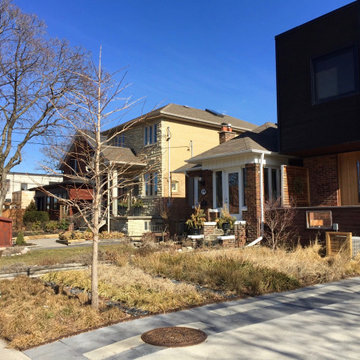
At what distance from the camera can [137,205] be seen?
23250 millimetres

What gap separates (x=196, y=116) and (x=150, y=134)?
324cm

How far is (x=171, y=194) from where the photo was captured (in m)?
22.6

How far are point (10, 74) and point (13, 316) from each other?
19.2 meters

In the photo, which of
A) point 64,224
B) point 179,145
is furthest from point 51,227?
point 179,145

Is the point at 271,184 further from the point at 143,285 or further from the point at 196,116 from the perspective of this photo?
the point at 196,116

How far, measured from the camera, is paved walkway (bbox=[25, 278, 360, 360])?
13.6 ft

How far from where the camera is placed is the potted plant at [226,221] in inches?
572

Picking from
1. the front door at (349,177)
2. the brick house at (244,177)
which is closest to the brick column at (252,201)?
the brick house at (244,177)

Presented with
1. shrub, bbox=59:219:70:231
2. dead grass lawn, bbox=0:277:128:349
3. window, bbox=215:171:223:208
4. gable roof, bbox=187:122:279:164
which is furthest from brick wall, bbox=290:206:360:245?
shrub, bbox=59:219:70:231

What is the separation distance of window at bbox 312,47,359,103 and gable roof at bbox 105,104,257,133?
9775 millimetres

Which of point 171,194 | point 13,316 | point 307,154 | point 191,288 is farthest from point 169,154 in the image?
point 13,316

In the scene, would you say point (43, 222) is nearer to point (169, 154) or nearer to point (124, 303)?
point (169, 154)

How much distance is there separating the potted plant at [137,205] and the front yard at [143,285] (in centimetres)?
1238

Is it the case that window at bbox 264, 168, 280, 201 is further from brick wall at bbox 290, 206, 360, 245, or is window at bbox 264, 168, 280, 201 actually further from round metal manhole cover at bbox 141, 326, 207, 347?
round metal manhole cover at bbox 141, 326, 207, 347
